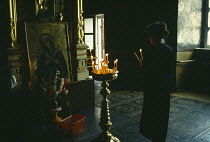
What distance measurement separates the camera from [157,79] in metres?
2.64

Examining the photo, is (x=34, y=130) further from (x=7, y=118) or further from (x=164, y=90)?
(x=164, y=90)

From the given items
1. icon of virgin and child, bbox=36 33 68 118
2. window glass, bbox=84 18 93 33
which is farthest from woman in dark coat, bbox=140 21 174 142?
window glass, bbox=84 18 93 33

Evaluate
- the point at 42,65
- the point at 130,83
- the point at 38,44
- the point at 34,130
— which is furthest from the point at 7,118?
the point at 130,83

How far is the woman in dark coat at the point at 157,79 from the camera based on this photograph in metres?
2.61

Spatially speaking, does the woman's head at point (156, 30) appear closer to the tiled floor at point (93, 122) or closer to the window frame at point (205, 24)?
the tiled floor at point (93, 122)

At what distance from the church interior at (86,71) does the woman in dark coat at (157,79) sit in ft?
0.74

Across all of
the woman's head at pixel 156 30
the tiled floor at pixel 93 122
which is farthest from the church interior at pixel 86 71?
the woman's head at pixel 156 30

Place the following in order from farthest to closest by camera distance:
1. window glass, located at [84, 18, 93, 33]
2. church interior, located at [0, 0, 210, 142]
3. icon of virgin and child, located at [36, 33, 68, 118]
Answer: window glass, located at [84, 18, 93, 33]
icon of virgin and child, located at [36, 33, 68, 118]
church interior, located at [0, 0, 210, 142]

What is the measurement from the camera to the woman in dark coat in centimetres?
261

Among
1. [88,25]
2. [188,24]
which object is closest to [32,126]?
[188,24]

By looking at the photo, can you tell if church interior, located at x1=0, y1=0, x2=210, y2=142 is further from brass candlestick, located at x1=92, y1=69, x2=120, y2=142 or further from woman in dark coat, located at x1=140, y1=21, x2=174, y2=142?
woman in dark coat, located at x1=140, y1=21, x2=174, y2=142

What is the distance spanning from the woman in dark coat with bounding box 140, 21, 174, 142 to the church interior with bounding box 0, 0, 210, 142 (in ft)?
0.74

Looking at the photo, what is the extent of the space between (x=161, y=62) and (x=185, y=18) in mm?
4399

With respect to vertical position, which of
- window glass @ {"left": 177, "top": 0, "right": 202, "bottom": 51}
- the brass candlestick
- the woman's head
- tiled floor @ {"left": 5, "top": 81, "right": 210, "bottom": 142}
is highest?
window glass @ {"left": 177, "top": 0, "right": 202, "bottom": 51}
